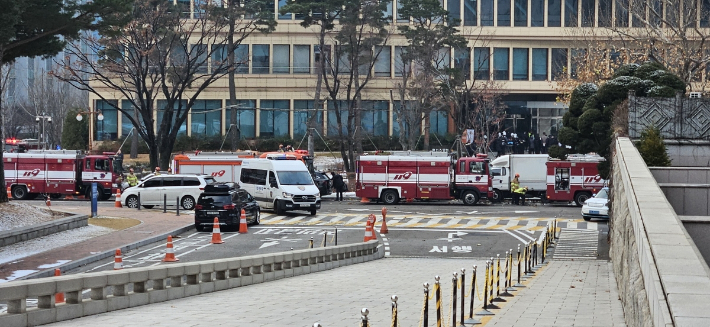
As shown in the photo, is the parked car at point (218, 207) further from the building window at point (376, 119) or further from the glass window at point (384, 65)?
the glass window at point (384, 65)

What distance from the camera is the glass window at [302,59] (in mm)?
78062

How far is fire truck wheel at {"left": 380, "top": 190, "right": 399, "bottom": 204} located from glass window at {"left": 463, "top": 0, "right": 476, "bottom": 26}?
3128 cm

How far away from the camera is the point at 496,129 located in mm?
74625

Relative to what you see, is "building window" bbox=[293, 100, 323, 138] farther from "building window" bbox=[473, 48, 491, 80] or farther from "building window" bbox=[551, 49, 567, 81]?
"building window" bbox=[551, 49, 567, 81]

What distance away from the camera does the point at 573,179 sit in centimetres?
4919

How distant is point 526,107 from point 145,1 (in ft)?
126

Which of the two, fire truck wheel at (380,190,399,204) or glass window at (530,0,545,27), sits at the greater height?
glass window at (530,0,545,27)

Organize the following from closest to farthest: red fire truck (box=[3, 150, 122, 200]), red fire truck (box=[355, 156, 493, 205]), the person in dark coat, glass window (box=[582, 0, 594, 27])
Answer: red fire truck (box=[3, 150, 122, 200]), red fire truck (box=[355, 156, 493, 205]), the person in dark coat, glass window (box=[582, 0, 594, 27])

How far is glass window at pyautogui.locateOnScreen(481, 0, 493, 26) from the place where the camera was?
7781 centimetres

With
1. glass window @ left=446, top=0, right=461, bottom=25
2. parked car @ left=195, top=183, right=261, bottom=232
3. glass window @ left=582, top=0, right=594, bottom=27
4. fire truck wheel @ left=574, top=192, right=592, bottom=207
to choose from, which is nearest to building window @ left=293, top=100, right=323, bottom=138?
glass window @ left=446, top=0, right=461, bottom=25

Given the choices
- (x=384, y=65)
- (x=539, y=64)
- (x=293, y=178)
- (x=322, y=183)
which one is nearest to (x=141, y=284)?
(x=293, y=178)

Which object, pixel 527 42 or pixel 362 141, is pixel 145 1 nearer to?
pixel 362 141

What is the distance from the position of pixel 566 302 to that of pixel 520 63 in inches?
2499

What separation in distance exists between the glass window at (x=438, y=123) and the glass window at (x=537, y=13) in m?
10.5
